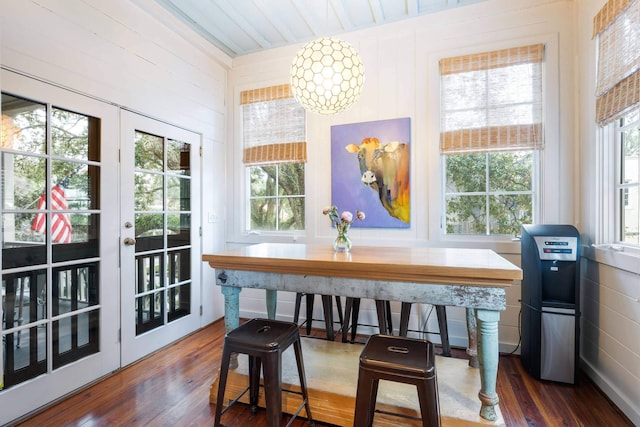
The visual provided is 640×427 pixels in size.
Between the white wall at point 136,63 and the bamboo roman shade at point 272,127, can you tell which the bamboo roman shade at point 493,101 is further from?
the white wall at point 136,63

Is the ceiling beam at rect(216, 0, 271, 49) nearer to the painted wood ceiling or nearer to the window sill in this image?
the painted wood ceiling

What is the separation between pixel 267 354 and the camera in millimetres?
1531

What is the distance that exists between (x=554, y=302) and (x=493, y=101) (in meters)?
1.67

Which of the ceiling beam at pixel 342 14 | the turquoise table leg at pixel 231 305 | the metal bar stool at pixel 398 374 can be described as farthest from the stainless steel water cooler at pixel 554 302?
the ceiling beam at pixel 342 14

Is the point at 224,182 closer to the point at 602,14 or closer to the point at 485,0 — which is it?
the point at 485,0

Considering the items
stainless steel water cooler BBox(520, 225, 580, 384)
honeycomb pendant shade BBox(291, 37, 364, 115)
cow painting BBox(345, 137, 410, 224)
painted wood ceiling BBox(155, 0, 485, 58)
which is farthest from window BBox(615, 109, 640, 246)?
honeycomb pendant shade BBox(291, 37, 364, 115)

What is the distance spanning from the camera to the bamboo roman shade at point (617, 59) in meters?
1.77

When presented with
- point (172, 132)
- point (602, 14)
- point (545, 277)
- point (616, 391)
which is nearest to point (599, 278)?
point (545, 277)

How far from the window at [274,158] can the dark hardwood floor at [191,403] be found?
1.65 metres

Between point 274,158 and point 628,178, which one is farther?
point 274,158

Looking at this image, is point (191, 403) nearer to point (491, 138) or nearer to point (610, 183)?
point (491, 138)

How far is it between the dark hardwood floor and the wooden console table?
0.55 metres

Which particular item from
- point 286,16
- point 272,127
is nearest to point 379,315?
point 272,127

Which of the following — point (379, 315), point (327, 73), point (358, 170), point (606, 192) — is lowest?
point (379, 315)
